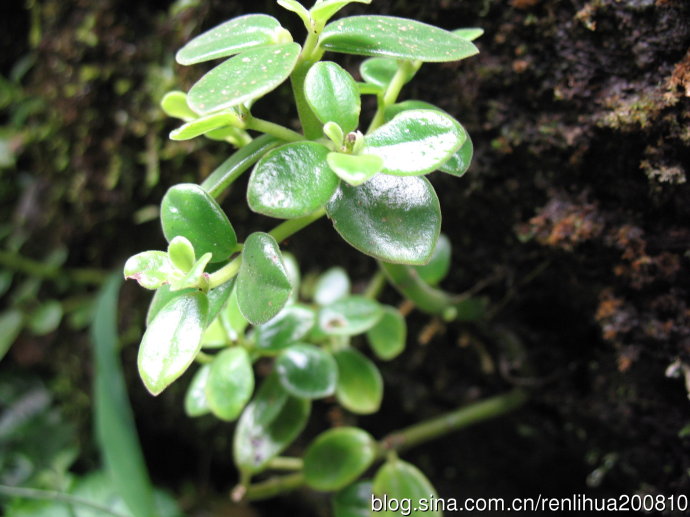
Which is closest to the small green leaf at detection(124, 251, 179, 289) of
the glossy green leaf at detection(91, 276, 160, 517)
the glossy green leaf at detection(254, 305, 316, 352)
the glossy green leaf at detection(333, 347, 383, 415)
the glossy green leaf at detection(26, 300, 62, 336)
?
the glossy green leaf at detection(254, 305, 316, 352)

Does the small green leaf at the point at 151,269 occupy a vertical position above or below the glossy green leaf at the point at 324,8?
below

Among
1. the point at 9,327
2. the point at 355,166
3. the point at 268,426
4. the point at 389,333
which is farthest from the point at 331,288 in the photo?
the point at 9,327

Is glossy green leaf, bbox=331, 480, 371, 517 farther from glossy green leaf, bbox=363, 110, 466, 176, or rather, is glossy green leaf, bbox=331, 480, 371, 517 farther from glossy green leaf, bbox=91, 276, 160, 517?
glossy green leaf, bbox=363, 110, 466, 176

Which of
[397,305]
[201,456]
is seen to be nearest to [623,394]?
[397,305]

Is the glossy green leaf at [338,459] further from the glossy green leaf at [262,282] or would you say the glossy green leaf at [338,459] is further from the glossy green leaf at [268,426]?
the glossy green leaf at [262,282]

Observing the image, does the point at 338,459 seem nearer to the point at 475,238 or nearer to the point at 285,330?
the point at 285,330

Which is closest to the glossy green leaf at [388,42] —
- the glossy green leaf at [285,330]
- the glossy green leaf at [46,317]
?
the glossy green leaf at [285,330]
